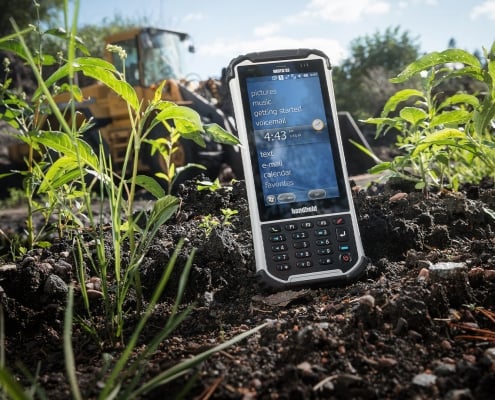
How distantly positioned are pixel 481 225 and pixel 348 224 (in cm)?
49

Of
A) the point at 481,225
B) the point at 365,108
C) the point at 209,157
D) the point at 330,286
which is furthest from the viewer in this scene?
the point at 365,108

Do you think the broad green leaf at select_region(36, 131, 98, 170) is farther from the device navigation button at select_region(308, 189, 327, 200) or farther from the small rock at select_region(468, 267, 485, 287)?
the small rock at select_region(468, 267, 485, 287)

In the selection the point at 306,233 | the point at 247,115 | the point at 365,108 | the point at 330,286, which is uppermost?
the point at 365,108

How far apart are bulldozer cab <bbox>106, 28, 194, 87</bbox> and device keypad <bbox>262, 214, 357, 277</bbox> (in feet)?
17.8

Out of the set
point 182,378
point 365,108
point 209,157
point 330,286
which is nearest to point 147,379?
point 182,378

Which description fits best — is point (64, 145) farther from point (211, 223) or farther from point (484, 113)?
point (484, 113)

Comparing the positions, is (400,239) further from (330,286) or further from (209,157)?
(209,157)

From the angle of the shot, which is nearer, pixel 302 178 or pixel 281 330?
pixel 281 330

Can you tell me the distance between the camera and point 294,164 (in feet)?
4.74

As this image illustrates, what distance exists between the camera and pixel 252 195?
4.55ft

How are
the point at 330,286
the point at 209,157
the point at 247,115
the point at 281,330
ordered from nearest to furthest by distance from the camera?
the point at 281,330
the point at 330,286
the point at 247,115
the point at 209,157

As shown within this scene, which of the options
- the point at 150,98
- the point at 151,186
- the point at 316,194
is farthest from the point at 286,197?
the point at 150,98

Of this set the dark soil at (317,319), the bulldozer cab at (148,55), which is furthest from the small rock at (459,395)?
the bulldozer cab at (148,55)

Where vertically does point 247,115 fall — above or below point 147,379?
above
